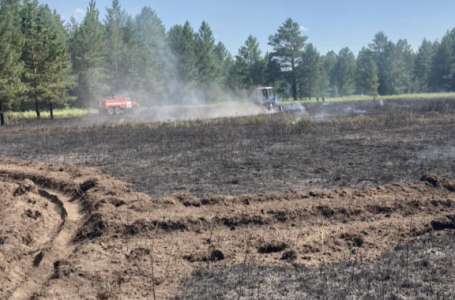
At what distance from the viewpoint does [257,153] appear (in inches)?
603

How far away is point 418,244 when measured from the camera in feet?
21.8

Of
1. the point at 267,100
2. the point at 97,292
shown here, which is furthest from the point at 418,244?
the point at 267,100

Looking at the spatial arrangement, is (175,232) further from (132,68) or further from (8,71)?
(132,68)

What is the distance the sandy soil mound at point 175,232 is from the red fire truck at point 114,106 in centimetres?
3661

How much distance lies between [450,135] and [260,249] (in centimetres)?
1461

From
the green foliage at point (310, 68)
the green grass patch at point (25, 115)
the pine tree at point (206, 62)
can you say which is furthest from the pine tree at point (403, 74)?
the green grass patch at point (25, 115)

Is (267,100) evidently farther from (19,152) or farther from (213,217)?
(213,217)

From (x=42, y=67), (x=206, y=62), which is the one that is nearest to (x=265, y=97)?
(x=42, y=67)

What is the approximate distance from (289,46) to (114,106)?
43382 mm

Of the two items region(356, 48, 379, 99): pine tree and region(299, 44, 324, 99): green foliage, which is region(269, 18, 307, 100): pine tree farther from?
region(356, 48, 379, 99): pine tree

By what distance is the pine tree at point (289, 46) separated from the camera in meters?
79.0

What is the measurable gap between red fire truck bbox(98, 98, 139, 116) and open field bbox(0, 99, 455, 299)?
31.4 metres

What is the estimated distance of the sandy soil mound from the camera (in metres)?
5.89

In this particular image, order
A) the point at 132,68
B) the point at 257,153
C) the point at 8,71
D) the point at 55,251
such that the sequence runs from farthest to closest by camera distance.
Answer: the point at 132,68 → the point at 8,71 → the point at 257,153 → the point at 55,251
